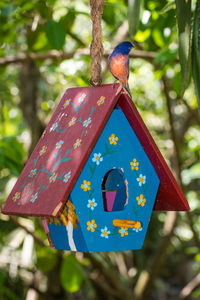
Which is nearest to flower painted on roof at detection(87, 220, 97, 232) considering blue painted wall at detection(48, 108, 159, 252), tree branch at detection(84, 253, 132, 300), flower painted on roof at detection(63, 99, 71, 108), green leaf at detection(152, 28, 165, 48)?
blue painted wall at detection(48, 108, 159, 252)

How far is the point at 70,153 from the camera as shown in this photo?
1.26 m

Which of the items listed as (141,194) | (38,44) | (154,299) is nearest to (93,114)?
(141,194)

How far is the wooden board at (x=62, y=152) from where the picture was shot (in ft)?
3.92

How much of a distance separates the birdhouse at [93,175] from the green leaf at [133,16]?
281mm

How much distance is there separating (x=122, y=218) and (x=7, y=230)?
272cm

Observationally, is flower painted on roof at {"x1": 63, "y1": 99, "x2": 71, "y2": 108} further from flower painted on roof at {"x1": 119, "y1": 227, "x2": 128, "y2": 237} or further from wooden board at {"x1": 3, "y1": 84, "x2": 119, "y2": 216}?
flower painted on roof at {"x1": 119, "y1": 227, "x2": 128, "y2": 237}

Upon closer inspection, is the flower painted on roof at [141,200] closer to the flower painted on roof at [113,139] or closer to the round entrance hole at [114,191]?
the round entrance hole at [114,191]

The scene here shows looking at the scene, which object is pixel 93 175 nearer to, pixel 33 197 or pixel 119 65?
pixel 33 197

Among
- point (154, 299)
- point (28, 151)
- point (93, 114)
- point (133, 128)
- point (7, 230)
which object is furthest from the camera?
point (154, 299)

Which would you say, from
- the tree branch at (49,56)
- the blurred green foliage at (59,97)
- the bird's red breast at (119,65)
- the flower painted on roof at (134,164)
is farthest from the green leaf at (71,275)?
the bird's red breast at (119,65)

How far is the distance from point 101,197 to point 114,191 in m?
0.21

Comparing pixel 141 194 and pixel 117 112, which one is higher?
pixel 117 112

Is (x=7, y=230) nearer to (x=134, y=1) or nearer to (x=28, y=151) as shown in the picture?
(x=28, y=151)

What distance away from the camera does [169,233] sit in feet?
11.6
